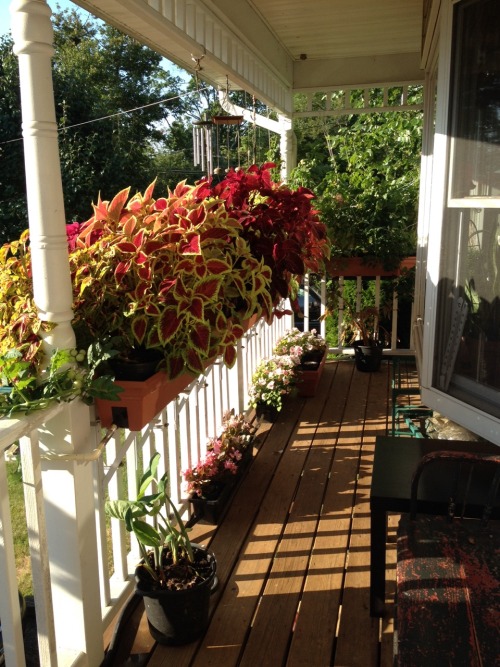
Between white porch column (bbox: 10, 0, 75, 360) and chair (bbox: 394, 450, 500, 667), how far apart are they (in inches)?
40.7

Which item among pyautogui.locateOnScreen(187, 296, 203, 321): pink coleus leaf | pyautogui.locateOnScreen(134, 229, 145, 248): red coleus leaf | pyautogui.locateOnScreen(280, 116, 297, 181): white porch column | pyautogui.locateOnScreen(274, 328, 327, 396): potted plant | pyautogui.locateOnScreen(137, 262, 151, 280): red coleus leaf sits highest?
pyautogui.locateOnScreen(280, 116, 297, 181): white porch column

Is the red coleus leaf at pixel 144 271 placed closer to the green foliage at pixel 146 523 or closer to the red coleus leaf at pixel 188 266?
the red coleus leaf at pixel 188 266

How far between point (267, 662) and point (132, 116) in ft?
43.3

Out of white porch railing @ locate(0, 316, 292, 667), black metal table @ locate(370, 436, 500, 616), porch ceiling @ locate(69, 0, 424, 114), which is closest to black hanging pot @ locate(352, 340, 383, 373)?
porch ceiling @ locate(69, 0, 424, 114)

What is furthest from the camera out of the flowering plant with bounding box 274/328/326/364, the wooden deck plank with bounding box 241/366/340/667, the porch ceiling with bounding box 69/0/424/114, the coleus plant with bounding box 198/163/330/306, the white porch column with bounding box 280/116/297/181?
the white porch column with bounding box 280/116/297/181

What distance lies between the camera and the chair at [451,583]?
1254 millimetres

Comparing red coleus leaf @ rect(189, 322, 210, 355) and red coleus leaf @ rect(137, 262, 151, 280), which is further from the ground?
red coleus leaf @ rect(137, 262, 151, 280)

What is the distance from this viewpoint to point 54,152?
1447 millimetres

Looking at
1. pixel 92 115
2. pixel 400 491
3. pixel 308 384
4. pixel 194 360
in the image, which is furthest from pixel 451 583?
pixel 92 115

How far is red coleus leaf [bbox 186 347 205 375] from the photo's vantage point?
5.59ft

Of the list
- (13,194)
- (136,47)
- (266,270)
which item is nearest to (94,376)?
(266,270)

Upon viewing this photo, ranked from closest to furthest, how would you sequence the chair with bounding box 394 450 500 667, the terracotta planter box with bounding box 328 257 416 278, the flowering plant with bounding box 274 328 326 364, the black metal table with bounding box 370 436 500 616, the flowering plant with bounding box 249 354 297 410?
the chair with bounding box 394 450 500 667, the black metal table with bounding box 370 436 500 616, the flowering plant with bounding box 249 354 297 410, the flowering plant with bounding box 274 328 326 364, the terracotta planter box with bounding box 328 257 416 278

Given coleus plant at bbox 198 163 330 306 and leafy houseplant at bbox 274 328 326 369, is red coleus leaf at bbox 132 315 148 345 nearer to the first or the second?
coleus plant at bbox 198 163 330 306

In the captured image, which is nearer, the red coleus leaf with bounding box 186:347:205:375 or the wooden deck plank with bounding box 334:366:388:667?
the red coleus leaf with bounding box 186:347:205:375
